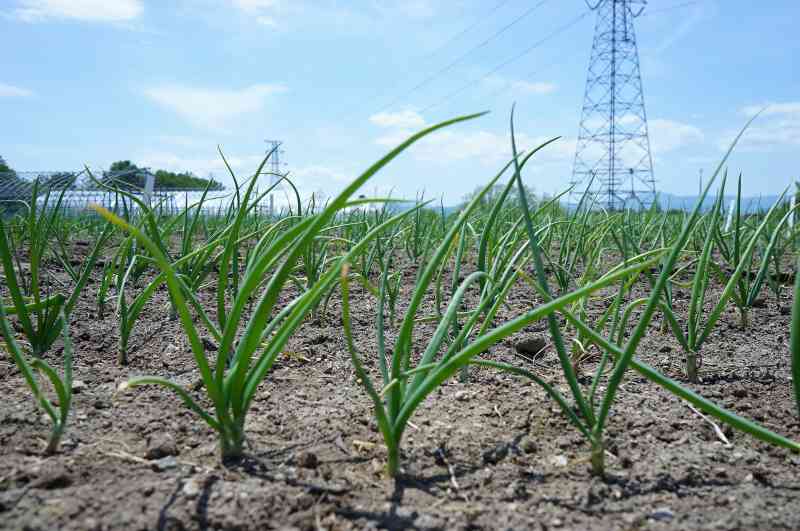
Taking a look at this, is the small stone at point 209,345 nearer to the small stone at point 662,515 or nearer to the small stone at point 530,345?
the small stone at point 530,345

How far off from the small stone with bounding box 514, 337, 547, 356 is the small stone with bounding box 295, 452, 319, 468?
2.57 feet

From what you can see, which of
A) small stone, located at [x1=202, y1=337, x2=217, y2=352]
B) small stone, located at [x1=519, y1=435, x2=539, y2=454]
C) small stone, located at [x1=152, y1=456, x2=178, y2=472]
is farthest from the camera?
small stone, located at [x1=202, y1=337, x2=217, y2=352]

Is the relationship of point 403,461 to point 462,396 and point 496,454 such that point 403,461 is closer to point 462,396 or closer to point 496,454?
point 496,454

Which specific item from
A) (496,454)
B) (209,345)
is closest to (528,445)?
(496,454)

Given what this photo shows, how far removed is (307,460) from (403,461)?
153 mm

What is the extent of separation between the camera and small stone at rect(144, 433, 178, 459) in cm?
86

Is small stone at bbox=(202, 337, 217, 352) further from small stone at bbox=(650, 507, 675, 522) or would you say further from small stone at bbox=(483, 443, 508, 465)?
small stone at bbox=(650, 507, 675, 522)

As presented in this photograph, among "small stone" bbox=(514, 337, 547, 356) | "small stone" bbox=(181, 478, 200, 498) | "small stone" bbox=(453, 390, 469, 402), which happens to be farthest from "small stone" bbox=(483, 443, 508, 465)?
"small stone" bbox=(514, 337, 547, 356)

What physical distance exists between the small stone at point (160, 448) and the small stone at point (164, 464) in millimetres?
33

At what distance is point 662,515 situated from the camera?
716mm

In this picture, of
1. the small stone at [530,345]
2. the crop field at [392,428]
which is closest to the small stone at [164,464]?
the crop field at [392,428]

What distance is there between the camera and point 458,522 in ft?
2.28

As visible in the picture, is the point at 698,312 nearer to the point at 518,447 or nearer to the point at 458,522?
the point at 518,447

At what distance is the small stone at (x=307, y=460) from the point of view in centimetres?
83
